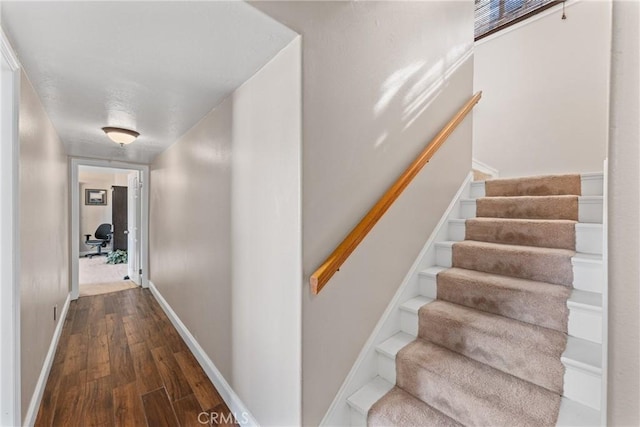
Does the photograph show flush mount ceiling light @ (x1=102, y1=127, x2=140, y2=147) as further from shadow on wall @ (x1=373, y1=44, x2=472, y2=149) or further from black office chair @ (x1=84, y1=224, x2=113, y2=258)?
black office chair @ (x1=84, y1=224, x2=113, y2=258)

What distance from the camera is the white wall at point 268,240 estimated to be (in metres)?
1.28

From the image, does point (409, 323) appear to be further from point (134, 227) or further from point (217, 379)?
point (134, 227)

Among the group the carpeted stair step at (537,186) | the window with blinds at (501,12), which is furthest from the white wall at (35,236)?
the window with blinds at (501,12)

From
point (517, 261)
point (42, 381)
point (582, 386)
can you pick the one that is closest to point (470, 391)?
point (582, 386)

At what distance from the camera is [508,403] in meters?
1.22

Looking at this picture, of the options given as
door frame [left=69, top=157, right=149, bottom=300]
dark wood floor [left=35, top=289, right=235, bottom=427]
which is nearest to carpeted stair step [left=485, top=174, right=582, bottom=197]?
dark wood floor [left=35, top=289, right=235, bottom=427]

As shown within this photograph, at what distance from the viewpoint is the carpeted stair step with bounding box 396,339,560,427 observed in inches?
46.4

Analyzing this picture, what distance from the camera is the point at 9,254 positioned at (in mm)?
1335

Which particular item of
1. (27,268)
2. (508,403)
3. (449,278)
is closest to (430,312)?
(449,278)

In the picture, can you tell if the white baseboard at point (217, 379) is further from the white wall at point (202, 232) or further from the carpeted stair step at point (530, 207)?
the carpeted stair step at point (530, 207)

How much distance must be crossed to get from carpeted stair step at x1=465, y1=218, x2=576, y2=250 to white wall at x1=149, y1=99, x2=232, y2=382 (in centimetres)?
184

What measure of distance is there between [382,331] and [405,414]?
0.42 m

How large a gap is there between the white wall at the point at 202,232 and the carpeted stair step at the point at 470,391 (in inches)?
46.5

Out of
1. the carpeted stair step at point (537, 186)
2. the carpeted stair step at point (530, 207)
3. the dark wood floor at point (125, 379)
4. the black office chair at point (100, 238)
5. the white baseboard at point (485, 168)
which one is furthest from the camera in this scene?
the black office chair at point (100, 238)
